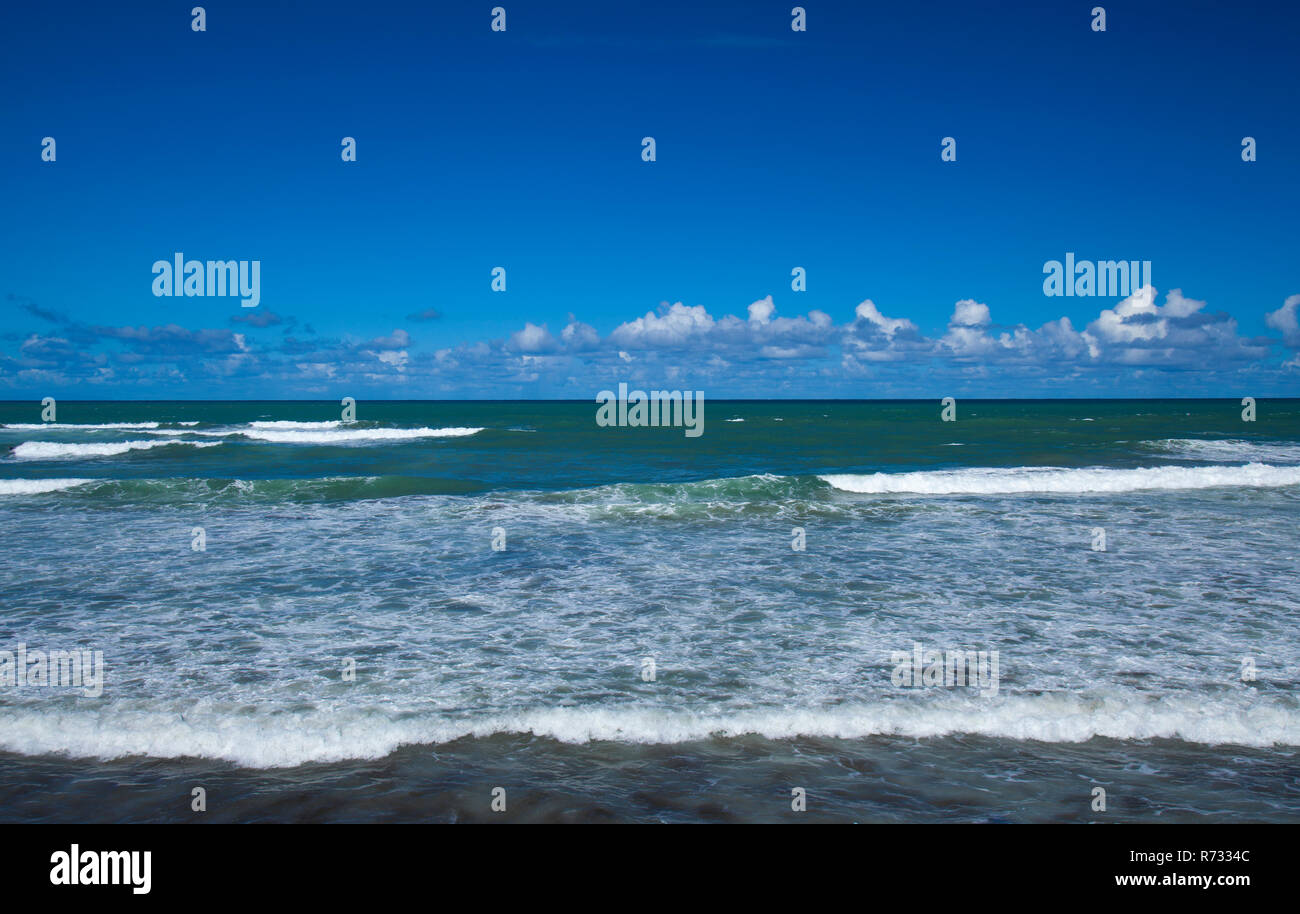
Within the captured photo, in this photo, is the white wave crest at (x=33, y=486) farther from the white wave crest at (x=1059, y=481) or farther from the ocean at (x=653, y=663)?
the white wave crest at (x=1059, y=481)

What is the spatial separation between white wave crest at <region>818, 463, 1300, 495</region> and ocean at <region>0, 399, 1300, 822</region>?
326 cm

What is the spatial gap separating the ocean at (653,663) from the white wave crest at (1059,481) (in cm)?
326

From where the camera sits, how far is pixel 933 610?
9070 millimetres

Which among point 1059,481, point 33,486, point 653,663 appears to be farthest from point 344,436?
point 653,663

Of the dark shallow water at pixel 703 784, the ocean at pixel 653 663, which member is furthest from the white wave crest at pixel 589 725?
the dark shallow water at pixel 703 784

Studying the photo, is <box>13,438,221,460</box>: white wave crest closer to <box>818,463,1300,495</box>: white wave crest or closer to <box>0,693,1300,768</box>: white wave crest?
<box>818,463,1300,495</box>: white wave crest

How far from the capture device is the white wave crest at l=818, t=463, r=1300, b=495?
68.1 feet

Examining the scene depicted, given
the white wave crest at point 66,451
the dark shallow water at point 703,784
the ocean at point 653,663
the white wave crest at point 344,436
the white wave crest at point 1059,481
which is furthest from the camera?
the white wave crest at point 344,436

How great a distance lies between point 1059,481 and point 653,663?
18661mm

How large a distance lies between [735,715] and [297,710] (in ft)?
11.9

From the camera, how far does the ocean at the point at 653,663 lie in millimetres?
4773

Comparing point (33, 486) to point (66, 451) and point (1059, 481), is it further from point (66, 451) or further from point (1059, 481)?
point (1059, 481)

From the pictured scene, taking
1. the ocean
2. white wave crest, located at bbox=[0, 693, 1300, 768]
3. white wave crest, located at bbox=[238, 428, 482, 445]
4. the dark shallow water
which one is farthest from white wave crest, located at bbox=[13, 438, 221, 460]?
the dark shallow water
